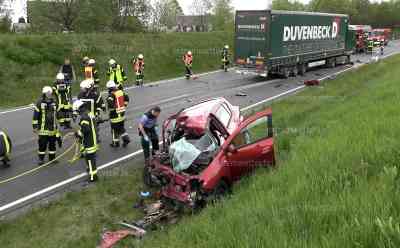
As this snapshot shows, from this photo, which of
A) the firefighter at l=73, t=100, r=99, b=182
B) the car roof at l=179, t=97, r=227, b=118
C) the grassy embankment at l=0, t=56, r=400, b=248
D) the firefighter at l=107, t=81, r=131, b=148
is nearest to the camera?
the grassy embankment at l=0, t=56, r=400, b=248

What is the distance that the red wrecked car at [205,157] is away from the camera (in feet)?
23.0

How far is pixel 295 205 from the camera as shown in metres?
4.58

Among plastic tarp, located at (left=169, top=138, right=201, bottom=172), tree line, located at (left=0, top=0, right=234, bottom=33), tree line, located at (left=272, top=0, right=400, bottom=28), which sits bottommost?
plastic tarp, located at (left=169, top=138, right=201, bottom=172)

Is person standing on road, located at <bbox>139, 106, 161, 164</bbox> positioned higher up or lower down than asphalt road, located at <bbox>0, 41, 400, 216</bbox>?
higher up

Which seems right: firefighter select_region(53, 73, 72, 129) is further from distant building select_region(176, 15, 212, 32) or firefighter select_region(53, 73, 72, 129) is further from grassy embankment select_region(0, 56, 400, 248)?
distant building select_region(176, 15, 212, 32)

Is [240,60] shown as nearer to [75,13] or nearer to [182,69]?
[182,69]

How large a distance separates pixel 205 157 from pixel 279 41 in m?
16.8

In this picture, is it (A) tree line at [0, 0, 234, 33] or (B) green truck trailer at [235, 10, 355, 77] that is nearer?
(B) green truck trailer at [235, 10, 355, 77]

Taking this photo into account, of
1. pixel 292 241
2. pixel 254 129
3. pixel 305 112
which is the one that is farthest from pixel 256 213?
pixel 305 112

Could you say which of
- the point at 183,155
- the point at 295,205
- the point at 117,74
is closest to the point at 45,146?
the point at 183,155

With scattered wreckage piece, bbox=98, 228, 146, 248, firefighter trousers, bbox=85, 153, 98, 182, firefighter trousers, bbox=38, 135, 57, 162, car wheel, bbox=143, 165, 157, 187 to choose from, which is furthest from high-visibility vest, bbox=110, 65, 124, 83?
scattered wreckage piece, bbox=98, 228, 146, 248

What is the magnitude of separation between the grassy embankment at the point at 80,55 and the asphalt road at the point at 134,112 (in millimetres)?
3494

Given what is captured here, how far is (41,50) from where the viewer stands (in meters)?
24.8

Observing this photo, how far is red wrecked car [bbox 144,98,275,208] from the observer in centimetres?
700
